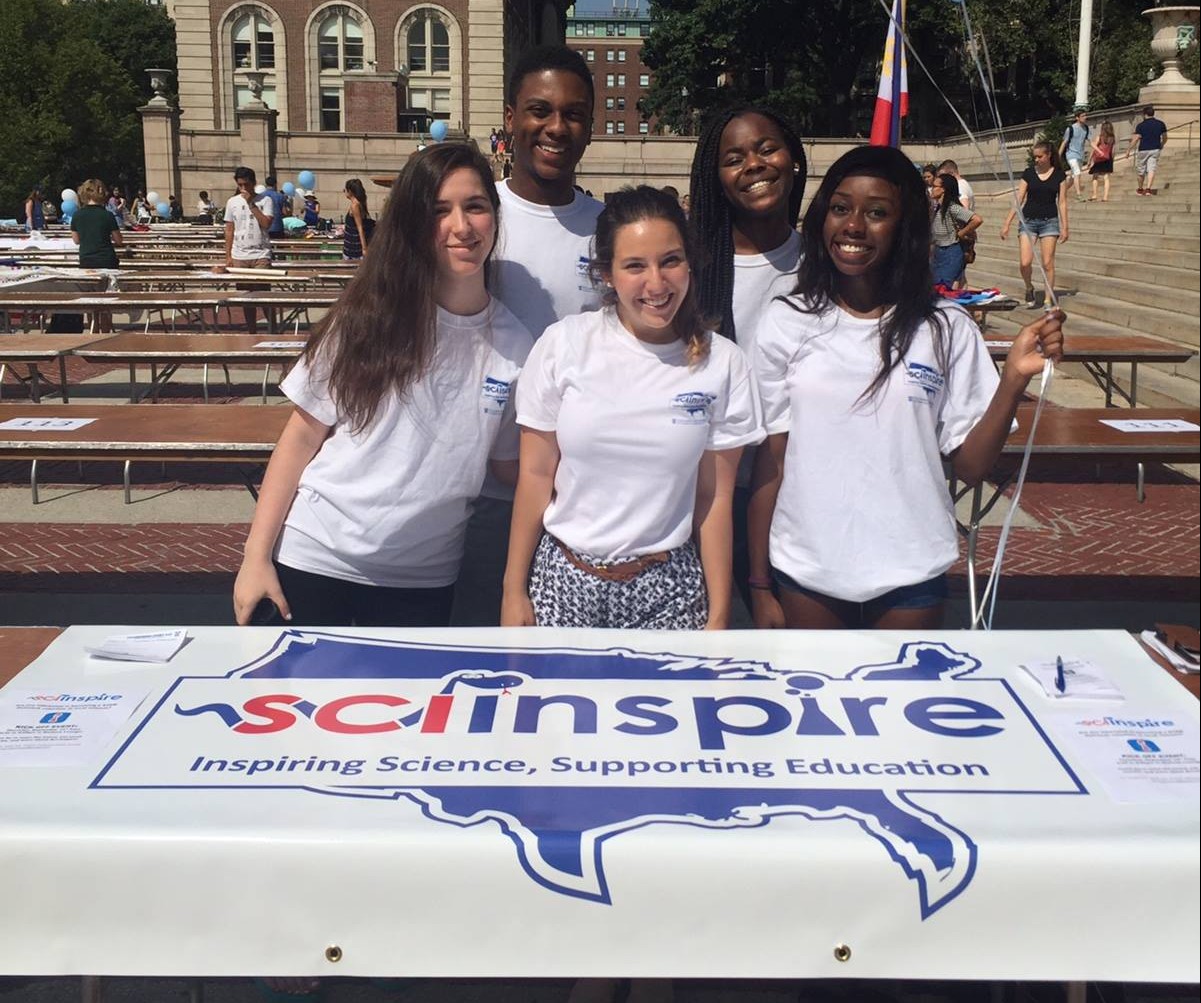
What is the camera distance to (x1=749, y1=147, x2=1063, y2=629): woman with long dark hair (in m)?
2.65

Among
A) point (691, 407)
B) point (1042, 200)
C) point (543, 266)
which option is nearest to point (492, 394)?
point (691, 407)

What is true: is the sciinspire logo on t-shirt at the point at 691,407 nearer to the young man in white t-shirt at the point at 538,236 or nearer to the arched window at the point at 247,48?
the young man in white t-shirt at the point at 538,236

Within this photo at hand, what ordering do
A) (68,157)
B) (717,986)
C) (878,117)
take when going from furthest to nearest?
(68,157) < (878,117) < (717,986)

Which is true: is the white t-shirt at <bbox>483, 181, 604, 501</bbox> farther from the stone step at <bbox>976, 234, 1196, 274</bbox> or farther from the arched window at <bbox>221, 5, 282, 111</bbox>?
the arched window at <bbox>221, 5, 282, 111</bbox>

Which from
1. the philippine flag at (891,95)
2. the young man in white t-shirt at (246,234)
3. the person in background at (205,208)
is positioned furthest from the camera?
the person in background at (205,208)

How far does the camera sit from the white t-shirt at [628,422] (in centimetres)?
259

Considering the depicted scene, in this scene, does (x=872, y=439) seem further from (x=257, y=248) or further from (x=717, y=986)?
(x=257, y=248)

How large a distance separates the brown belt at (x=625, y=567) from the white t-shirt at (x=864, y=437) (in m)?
0.33

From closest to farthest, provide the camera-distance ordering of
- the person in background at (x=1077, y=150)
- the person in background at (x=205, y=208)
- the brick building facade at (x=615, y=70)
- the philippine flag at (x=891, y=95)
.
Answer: the philippine flag at (x=891, y=95), the person in background at (x=1077, y=150), the person in background at (x=205, y=208), the brick building facade at (x=615, y=70)

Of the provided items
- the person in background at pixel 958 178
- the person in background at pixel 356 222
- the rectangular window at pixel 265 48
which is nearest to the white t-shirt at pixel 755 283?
the person in background at pixel 958 178

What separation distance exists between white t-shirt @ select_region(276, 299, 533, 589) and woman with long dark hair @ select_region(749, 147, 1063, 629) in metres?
0.61

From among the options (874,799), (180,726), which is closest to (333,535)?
(180,726)

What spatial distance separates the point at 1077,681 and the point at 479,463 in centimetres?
132

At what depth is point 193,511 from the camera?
24.2 ft
